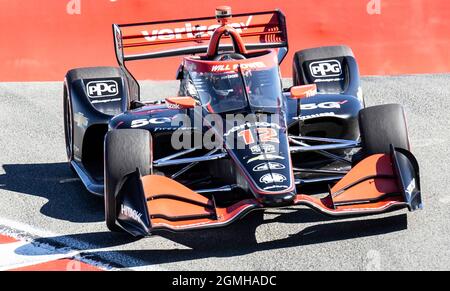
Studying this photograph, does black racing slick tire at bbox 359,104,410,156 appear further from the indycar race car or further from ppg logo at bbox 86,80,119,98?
ppg logo at bbox 86,80,119,98

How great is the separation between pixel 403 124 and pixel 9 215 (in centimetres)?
324

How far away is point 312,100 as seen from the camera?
8.60 m

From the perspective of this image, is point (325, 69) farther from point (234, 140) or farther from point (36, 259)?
point (36, 259)

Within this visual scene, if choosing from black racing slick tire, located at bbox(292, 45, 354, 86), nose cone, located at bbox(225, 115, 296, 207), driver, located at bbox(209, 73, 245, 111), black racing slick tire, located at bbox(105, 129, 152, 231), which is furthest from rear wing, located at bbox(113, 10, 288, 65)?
black racing slick tire, located at bbox(105, 129, 152, 231)

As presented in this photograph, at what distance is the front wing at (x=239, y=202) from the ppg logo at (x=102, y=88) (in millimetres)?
2290

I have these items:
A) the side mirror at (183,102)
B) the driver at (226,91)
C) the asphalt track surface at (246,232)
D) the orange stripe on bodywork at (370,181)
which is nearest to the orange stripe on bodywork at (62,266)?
the asphalt track surface at (246,232)

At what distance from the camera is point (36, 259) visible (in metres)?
6.91

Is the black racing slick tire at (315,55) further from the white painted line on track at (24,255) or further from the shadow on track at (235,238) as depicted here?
the white painted line on track at (24,255)

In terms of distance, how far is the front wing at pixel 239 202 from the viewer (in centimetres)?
670

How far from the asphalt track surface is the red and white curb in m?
0.07

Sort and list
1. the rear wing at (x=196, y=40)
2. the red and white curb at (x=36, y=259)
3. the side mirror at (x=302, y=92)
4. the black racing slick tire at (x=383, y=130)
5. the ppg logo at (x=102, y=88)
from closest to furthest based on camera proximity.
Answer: the red and white curb at (x=36, y=259) < the black racing slick tire at (x=383, y=130) < the side mirror at (x=302, y=92) < the ppg logo at (x=102, y=88) < the rear wing at (x=196, y=40)

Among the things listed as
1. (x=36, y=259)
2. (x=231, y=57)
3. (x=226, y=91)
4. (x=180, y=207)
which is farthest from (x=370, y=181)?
(x=36, y=259)

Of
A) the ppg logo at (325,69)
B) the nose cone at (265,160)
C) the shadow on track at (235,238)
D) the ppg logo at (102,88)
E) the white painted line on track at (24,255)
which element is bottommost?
the white painted line on track at (24,255)
